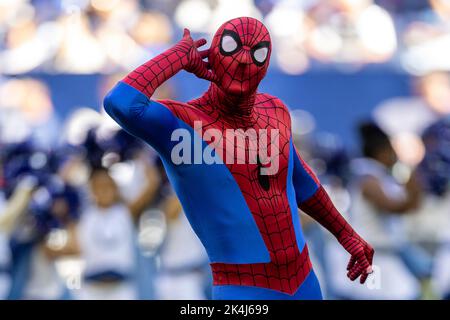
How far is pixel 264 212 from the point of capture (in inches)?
129

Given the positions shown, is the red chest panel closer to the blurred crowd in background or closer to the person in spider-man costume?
the person in spider-man costume

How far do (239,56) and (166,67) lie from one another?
261mm

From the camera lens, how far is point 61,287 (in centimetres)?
625

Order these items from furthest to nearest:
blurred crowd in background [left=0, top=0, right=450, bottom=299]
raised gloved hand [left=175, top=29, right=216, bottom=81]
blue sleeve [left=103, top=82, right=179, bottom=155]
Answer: blurred crowd in background [left=0, top=0, right=450, bottom=299], raised gloved hand [left=175, top=29, right=216, bottom=81], blue sleeve [left=103, top=82, right=179, bottom=155]

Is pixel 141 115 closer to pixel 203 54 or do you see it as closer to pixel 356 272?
pixel 203 54

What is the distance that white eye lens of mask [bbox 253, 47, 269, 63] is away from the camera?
3285 mm

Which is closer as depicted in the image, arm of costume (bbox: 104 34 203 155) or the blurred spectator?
arm of costume (bbox: 104 34 203 155)

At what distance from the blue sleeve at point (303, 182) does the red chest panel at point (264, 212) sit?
168 millimetres

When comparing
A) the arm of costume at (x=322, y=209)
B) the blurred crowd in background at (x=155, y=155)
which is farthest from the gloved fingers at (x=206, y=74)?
the blurred crowd in background at (x=155, y=155)

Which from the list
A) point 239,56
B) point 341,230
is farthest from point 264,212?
point 239,56

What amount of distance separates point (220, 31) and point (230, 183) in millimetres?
512

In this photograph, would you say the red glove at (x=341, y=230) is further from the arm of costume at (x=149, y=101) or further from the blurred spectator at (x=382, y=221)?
the blurred spectator at (x=382, y=221)

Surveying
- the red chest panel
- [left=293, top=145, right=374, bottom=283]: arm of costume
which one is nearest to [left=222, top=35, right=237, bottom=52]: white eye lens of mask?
the red chest panel

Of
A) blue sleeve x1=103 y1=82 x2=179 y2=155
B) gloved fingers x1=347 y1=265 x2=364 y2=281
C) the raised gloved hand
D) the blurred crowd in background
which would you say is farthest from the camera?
the blurred crowd in background
